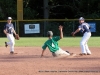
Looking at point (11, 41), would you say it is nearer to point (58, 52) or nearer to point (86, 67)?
point (58, 52)

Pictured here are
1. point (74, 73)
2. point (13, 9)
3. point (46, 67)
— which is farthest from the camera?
point (13, 9)

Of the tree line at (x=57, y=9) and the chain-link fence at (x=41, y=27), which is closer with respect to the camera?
the chain-link fence at (x=41, y=27)

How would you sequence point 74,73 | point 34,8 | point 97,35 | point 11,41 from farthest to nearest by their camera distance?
point 34,8 → point 97,35 → point 11,41 → point 74,73

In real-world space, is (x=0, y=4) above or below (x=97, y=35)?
above

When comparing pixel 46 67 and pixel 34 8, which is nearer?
pixel 46 67

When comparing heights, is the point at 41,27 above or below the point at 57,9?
below

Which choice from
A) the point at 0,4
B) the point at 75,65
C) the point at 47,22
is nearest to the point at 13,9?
the point at 0,4

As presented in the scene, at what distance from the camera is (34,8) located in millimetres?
50250

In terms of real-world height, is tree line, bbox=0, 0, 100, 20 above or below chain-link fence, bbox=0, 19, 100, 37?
above

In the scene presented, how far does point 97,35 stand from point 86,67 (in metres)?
27.4

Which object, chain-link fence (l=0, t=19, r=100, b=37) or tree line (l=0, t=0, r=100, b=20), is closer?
chain-link fence (l=0, t=19, r=100, b=37)

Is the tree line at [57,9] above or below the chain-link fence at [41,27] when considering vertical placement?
above

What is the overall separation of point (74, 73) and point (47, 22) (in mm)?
30936

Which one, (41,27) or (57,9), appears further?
(57,9)
